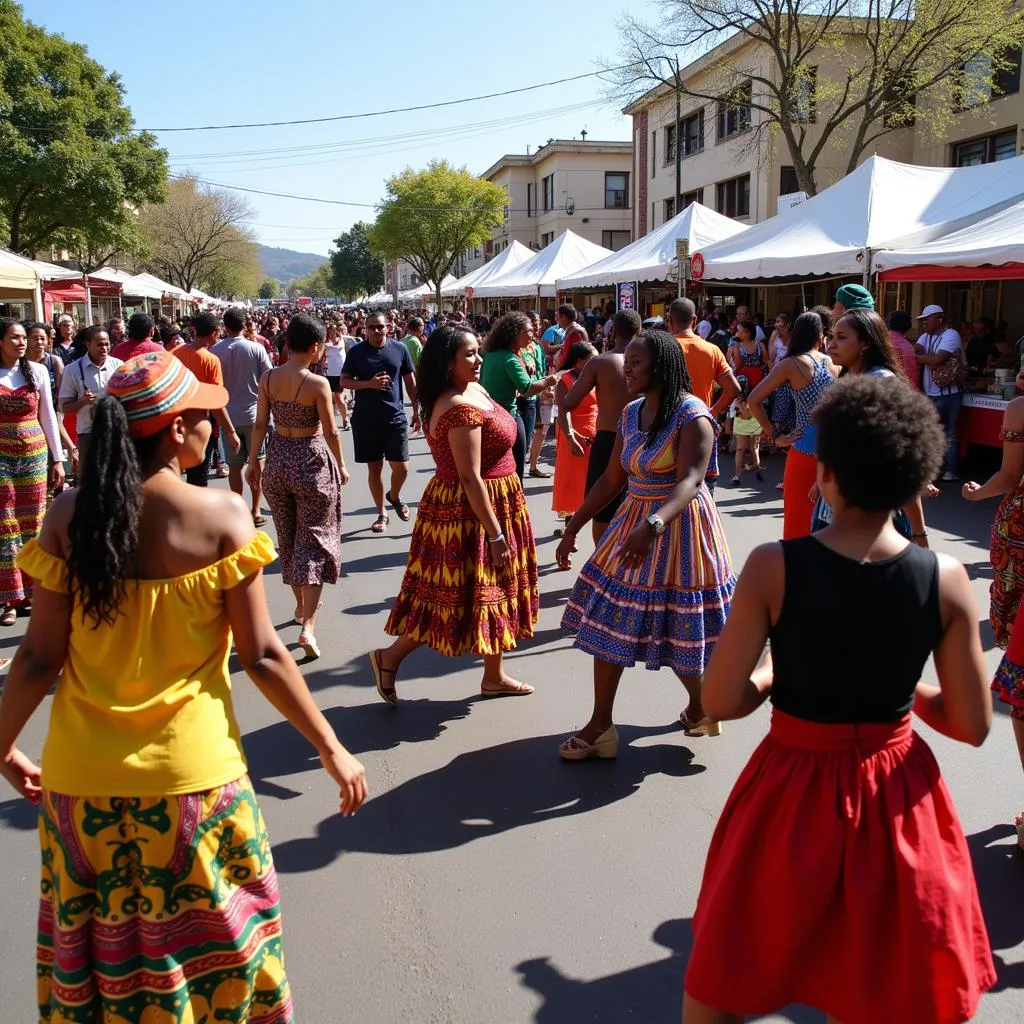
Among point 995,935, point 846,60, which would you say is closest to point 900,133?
point 846,60

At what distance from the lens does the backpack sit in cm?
1083

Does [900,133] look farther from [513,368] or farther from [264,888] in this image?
[264,888]

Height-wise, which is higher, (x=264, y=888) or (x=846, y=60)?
(x=846, y=60)

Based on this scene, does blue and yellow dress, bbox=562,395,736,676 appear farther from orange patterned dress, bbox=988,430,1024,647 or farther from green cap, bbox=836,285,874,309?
green cap, bbox=836,285,874,309

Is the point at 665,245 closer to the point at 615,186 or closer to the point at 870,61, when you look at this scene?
the point at 870,61

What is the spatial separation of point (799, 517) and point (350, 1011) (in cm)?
346

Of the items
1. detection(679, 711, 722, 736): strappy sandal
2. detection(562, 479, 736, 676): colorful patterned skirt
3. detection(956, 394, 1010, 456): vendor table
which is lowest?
detection(679, 711, 722, 736): strappy sandal

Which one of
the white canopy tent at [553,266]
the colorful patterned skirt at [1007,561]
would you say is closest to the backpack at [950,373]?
the colorful patterned skirt at [1007,561]

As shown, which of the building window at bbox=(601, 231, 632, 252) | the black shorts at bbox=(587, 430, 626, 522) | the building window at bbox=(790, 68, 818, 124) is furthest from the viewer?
the building window at bbox=(601, 231, 632, 252)

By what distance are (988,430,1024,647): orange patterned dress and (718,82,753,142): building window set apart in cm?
2368

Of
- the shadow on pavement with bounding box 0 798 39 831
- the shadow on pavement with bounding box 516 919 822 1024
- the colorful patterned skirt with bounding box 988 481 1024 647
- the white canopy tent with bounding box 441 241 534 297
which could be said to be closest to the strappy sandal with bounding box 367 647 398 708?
the shadow on pavement with bounding box 0 798 39 831

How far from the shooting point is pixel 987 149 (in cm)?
2394

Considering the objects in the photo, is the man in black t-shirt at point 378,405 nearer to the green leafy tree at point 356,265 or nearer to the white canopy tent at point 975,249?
the white canopy tent at point 975,249

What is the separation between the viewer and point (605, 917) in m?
3.08
